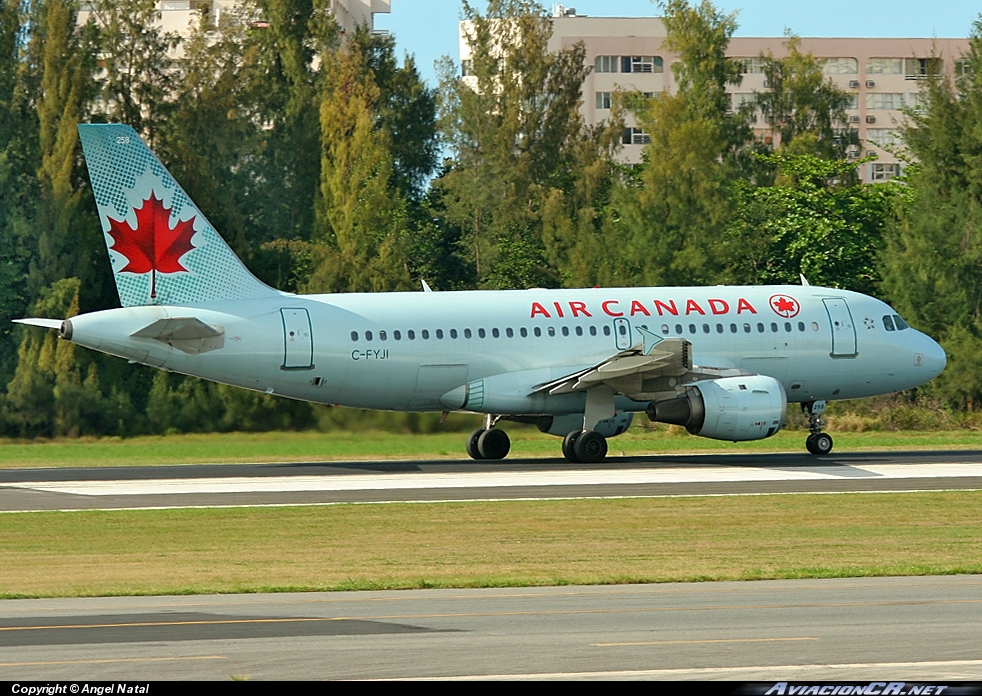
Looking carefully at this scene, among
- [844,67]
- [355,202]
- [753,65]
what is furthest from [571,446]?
[844,67]

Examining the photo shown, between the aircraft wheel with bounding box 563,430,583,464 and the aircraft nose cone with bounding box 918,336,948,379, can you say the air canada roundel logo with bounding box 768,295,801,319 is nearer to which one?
the aircraft nose cone with bounding box 918,336,948,379

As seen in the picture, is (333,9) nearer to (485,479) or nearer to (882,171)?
(882,171)

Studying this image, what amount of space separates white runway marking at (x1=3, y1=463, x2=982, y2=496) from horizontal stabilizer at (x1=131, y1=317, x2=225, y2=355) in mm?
3346

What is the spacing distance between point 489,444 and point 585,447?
3048mm

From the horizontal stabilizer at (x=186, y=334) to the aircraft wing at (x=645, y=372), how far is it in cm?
842

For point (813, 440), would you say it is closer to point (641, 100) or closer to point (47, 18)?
point (47, 18)

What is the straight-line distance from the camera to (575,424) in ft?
139

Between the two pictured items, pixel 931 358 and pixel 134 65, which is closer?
pixel 931 358

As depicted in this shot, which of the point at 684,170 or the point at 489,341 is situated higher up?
the point at 684,170

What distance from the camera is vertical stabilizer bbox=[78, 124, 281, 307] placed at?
38531mm

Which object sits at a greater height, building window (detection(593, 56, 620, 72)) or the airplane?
building window (detection(593, 56, 620, 72))

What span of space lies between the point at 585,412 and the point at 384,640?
2649cm

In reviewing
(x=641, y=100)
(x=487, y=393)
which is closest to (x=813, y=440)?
(x=487, y=393)

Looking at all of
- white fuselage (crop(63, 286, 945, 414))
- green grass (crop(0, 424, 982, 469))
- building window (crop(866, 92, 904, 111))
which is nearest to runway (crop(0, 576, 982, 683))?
white fuselage (crop(63, 286, 945, 414))
